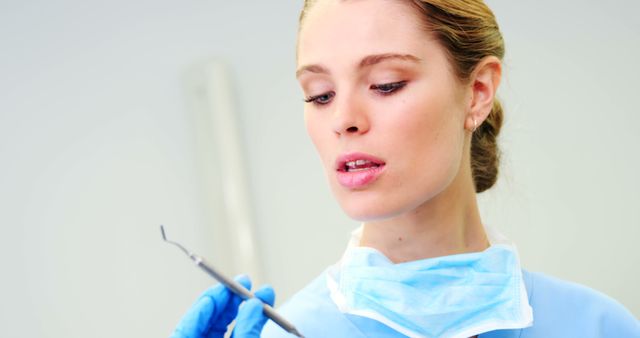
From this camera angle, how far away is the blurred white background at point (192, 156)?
183 centimetres

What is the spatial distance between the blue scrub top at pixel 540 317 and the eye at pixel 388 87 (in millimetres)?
279

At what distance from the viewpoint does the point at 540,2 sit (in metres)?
2.06

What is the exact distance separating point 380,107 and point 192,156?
3.60 feet

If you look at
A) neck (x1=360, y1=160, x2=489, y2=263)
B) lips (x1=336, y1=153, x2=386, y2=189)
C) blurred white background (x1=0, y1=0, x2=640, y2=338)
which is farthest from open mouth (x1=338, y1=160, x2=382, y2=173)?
blurred white background (x1=0, y1=0, x2=640, y2=338)

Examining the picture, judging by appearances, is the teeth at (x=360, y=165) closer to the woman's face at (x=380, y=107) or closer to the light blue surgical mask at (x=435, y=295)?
the woman's face at (x=380, y=107)

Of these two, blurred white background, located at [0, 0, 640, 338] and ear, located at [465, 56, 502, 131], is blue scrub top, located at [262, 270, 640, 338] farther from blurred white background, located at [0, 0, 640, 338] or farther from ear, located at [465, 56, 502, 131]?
blurred white background, located at [0, 0, 640, 338]

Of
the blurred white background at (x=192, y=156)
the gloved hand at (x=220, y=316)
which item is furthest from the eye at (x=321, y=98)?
the blurred white background at (x=192, y=156)

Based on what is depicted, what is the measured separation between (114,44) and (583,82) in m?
1.25

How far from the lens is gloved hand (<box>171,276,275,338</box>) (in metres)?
0.82

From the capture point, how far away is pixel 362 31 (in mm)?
916

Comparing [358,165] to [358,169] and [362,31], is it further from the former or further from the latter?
[362,31]

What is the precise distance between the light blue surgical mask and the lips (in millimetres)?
128

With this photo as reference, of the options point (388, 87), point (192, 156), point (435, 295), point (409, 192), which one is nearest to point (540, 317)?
point (435, 295)

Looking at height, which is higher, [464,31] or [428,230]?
[464,31]
